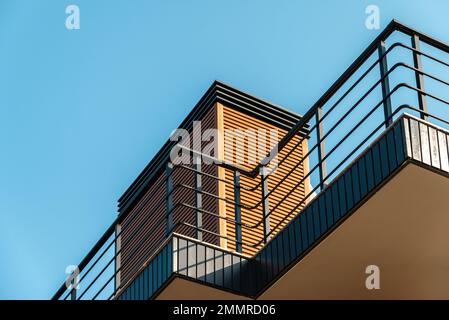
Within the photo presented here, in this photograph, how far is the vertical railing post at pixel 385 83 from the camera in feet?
29.0

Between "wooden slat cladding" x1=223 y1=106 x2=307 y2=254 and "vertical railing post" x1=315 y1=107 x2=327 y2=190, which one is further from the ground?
"wooden slat cladding" x1=223 y1=106 x2=307 y2=254

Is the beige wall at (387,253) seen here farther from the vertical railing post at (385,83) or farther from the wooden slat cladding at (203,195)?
the wooden slat cladding at (203,195)

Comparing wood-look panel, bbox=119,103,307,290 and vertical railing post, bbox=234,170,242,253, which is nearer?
vertical railing post, bbox=234,170,242,253

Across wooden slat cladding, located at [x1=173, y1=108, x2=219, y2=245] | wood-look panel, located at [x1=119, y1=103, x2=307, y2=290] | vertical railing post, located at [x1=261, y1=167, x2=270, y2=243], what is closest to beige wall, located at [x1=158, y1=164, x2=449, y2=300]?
vertical railing post, located at [x1=261, y1=167, x2=270, y2=243]

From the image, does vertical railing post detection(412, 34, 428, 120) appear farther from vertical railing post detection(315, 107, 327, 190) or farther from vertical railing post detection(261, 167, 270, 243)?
vertical railing post detection(261, 167, 270, 243)

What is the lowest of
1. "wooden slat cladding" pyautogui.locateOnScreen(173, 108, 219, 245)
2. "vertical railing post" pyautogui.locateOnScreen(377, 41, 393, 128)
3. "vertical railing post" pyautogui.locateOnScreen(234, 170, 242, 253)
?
"vertical railing post" pyautogui.locateOnScreen(234, 170, 242, 253)

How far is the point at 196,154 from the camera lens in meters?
10.4

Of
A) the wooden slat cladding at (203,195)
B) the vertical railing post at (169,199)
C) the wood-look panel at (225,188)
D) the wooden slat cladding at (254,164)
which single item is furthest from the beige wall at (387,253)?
the wooden slat cladding at (203,195)

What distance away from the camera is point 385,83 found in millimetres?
9086

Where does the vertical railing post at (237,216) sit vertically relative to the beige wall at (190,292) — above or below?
above

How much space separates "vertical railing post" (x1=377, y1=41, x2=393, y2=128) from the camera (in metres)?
8.85
